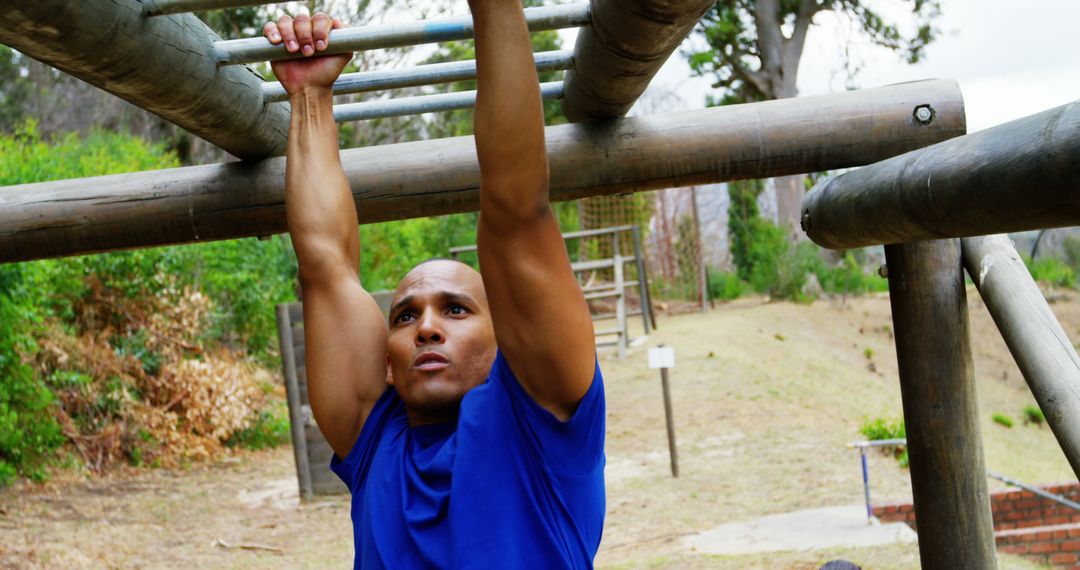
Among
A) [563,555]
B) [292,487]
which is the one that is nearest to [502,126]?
[563,555]

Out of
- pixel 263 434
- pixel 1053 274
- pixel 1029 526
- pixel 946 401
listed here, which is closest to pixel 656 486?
pixel 1029 526

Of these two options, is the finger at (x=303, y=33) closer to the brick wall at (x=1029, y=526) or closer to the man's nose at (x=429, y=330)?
the man's nose at (x=429, y=330)

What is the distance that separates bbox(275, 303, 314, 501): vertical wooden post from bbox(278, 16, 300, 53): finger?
5935mm

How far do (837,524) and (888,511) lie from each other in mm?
466

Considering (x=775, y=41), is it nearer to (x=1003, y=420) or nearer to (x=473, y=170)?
(x=1003, y=420)

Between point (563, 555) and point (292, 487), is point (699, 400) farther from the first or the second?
point (563, 555)

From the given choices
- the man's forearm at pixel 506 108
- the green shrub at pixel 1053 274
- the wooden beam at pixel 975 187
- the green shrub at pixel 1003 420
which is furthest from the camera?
the green shrub at pixel 1053 274

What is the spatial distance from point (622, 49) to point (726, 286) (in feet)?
62.5

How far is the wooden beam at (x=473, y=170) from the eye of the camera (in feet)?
8.13

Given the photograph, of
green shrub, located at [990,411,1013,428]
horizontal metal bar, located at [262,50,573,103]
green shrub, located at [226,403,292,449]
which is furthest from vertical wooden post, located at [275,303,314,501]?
green shrub, located at [990,411,1013,428]

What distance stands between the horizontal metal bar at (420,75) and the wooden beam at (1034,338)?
1.14 meters

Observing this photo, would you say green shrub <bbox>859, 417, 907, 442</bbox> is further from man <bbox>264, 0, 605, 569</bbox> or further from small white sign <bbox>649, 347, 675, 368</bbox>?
man <bbox>264, 0, 605, 569</bbox>

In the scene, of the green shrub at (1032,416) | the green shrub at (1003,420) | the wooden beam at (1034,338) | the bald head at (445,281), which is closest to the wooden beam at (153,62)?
the bald head at (445,281)

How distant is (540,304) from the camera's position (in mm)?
1421
